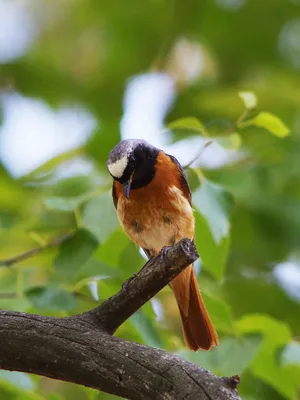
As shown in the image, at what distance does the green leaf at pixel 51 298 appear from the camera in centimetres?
328

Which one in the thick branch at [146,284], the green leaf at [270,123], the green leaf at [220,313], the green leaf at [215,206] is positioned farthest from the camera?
the green leaf at [220,313]

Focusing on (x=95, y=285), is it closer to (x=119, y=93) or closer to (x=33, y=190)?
(x=33, y=190)

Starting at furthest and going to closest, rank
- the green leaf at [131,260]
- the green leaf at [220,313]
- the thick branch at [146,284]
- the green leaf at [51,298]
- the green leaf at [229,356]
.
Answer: the green leaf at [131,260]
the green leaf at [220,313]
the green leaf at [229,356]
the green leaf at [51,298]
the thick branch at [146,284]

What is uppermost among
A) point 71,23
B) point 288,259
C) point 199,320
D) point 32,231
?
point 71,23

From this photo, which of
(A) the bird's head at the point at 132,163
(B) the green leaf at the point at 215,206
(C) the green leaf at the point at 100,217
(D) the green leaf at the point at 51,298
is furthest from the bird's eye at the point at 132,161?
(D) the green leaf at the point at 51,298

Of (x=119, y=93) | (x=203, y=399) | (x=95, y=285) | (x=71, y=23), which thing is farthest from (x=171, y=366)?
(x=71, y=23)

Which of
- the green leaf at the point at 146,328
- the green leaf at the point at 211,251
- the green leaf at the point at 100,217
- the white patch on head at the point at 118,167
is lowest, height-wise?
the green leaf at the point at 146,328

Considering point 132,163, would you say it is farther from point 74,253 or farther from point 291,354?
point 291,354

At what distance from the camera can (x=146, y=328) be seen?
338 cm

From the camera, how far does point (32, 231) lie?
3.86 metres

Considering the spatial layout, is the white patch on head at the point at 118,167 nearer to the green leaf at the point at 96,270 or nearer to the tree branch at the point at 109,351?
the green leaf at the point at 96,270

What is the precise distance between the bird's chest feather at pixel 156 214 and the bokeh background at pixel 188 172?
0.12 meters

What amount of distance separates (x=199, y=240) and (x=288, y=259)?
204 cm

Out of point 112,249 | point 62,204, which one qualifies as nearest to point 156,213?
point 112,249
